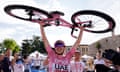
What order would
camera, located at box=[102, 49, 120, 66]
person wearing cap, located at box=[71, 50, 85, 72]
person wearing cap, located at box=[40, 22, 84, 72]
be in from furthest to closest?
person wearing cap, located at box=[71, 50, 85, 72], person wearing cap, located at box=[40, 22, 84, 72], camera, located at box=[102, 49, 120, 66]

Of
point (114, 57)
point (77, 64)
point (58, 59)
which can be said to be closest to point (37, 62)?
point (77, 64)

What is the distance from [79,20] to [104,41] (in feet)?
318

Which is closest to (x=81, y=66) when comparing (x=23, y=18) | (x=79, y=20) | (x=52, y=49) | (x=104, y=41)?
(x=79, y=20)

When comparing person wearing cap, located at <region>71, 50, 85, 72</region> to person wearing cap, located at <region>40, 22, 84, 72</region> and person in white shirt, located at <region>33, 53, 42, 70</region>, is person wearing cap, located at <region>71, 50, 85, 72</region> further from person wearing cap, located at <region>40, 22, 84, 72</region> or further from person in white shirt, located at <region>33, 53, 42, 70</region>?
person in white shirt, located at <region>33, 53, 42, 70</region>

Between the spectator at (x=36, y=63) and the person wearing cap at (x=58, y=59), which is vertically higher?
the person wearing cap at (x=58, y=59)

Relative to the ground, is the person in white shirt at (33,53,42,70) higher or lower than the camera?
lower

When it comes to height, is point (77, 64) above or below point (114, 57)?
below

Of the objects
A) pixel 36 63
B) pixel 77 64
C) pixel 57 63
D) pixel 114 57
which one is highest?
pixel 114 57

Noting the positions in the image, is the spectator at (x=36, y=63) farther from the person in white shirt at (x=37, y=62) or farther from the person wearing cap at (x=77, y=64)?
the person wearing cap at (x=77, y=64)

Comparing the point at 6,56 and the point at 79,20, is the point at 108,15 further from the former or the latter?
the point at 6,56

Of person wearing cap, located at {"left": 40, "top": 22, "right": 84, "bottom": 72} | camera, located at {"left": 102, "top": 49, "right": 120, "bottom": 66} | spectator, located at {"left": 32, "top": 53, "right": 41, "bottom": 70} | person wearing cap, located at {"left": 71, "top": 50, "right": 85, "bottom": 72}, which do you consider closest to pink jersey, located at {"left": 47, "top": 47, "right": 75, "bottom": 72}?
person wearing cap, located at {"left": 40, "top": 22, "right": 84, "bottom": 72}

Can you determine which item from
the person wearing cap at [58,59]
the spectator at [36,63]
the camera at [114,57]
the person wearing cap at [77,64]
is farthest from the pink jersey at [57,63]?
the spectator at [36,63]

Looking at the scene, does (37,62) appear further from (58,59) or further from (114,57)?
(114,57)

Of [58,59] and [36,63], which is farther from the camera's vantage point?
[36,63]
